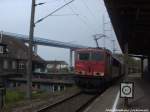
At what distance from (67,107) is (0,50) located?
63.4 m

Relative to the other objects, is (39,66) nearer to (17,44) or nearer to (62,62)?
(17,44)

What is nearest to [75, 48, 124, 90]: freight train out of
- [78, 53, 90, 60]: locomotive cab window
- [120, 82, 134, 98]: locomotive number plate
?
[78, 53, 90, 60]: locomotive cab window

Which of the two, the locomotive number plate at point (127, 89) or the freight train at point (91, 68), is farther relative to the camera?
the freight train at point (91, 68)

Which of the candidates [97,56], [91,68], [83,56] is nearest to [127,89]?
[91,68]

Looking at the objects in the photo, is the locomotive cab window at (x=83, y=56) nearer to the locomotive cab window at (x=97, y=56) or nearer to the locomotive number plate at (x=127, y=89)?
the locomotive cab window at (x=97, y=56)

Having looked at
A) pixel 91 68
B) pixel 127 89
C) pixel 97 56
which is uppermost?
pixel 97 56

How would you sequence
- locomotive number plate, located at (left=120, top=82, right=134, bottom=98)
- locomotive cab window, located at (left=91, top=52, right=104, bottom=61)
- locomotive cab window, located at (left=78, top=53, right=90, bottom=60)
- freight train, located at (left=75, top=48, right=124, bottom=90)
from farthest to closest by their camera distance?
locomotive cab window, located at (left=78, top=53, right=90, bottom=60) → locomotive cab window, located at (left=91, top=52, right=104, bottom=61) → freight train, located at (left=75, top=48, right=124, bottom=90) → locomotive number plate, located at (left=120, top=82, right=134, bottom=98)

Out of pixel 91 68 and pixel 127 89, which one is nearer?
pixel 127 89

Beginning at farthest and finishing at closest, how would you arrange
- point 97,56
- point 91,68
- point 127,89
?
point 97,56, point 91,68, point 127,89

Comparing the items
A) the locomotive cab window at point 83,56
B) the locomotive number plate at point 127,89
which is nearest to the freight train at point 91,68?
the locomotive cab window at point 83,56

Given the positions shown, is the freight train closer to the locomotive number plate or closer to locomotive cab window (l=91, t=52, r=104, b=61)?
locomotive cab window (l=91, t=52, r=104, b=61)

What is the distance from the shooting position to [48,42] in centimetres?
11388

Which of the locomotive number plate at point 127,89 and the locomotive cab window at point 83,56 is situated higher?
the locomotive cab window at point 83,56

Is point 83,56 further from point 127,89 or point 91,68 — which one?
point 127,89
